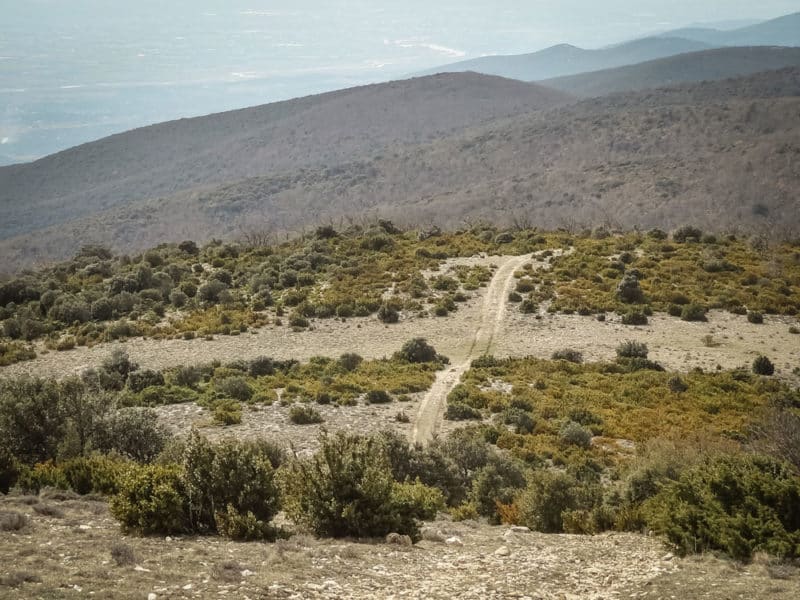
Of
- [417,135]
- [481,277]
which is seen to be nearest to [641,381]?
[481,277]

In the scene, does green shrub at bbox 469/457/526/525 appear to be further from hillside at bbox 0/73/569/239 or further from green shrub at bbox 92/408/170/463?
Answer: hillside at bbox 0/73/569/239

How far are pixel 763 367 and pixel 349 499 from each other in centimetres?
2009

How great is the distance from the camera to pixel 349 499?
9641 millimetres

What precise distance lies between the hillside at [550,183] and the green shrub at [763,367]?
45.3m

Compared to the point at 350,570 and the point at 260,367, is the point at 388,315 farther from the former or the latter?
the point at 350,570

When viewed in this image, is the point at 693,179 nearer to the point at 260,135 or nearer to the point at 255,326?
the point at 255,326

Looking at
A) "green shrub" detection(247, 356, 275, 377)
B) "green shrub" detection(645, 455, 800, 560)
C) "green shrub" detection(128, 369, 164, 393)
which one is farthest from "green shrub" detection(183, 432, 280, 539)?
"green shrub" detection(247, 356, 275, 377)

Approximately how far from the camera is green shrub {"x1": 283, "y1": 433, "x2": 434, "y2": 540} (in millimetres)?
9492

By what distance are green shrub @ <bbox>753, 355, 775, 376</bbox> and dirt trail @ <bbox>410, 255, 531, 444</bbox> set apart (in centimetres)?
981

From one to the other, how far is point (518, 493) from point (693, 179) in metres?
88.3

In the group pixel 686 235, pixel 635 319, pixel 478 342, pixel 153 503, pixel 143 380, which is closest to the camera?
pixel 153 503

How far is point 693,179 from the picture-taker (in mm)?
90750

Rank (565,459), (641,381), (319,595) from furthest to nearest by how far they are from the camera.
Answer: (641,381) → (565,459) → (319,595)

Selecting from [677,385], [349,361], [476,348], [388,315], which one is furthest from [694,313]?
[349,361]
